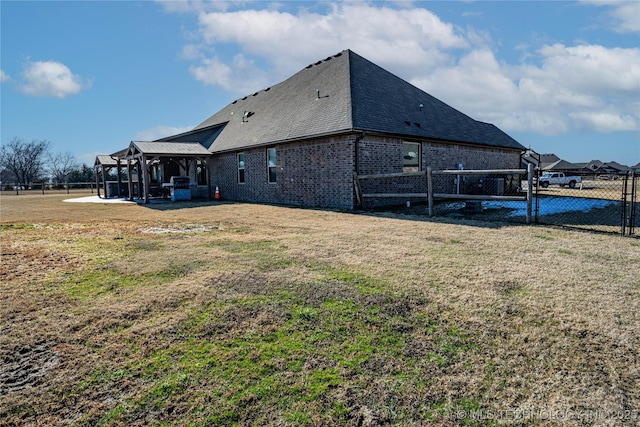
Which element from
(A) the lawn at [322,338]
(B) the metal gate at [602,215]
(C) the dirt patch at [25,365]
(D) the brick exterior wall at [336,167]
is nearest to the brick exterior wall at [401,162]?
(D) the brick exterior wall at [336,167]

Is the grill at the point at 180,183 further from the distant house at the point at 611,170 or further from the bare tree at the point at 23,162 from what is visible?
the bare tree at the point at 23,162

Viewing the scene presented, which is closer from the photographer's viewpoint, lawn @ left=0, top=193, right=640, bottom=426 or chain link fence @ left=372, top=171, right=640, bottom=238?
lawn @ left=0, top=193, right=640, bottom=426

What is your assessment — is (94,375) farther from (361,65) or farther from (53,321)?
(361,65)

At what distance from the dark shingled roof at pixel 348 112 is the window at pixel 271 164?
0.60 meters

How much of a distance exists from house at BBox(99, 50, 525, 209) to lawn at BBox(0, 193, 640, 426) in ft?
25.4

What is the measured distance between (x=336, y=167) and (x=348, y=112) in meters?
1.95

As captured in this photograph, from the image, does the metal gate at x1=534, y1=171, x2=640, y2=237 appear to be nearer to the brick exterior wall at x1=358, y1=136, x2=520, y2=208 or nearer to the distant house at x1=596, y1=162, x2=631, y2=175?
the distant house at x1=596, y1=162, x2=631, y2=175

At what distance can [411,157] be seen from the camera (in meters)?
14.5

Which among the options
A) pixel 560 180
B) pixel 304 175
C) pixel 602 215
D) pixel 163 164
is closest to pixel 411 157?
pixel 304 175

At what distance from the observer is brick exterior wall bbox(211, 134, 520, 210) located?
12.8 metres

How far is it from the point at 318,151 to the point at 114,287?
1037cm

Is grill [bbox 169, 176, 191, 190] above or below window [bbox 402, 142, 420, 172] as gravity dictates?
below

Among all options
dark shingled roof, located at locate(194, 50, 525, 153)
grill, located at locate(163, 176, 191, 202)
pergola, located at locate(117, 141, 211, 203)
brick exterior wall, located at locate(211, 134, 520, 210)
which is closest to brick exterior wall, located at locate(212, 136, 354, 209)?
brick exterior wall, located at locate(211, 134, 520, 210)

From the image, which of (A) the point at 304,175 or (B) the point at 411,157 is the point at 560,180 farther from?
(A) the point at 304,175
